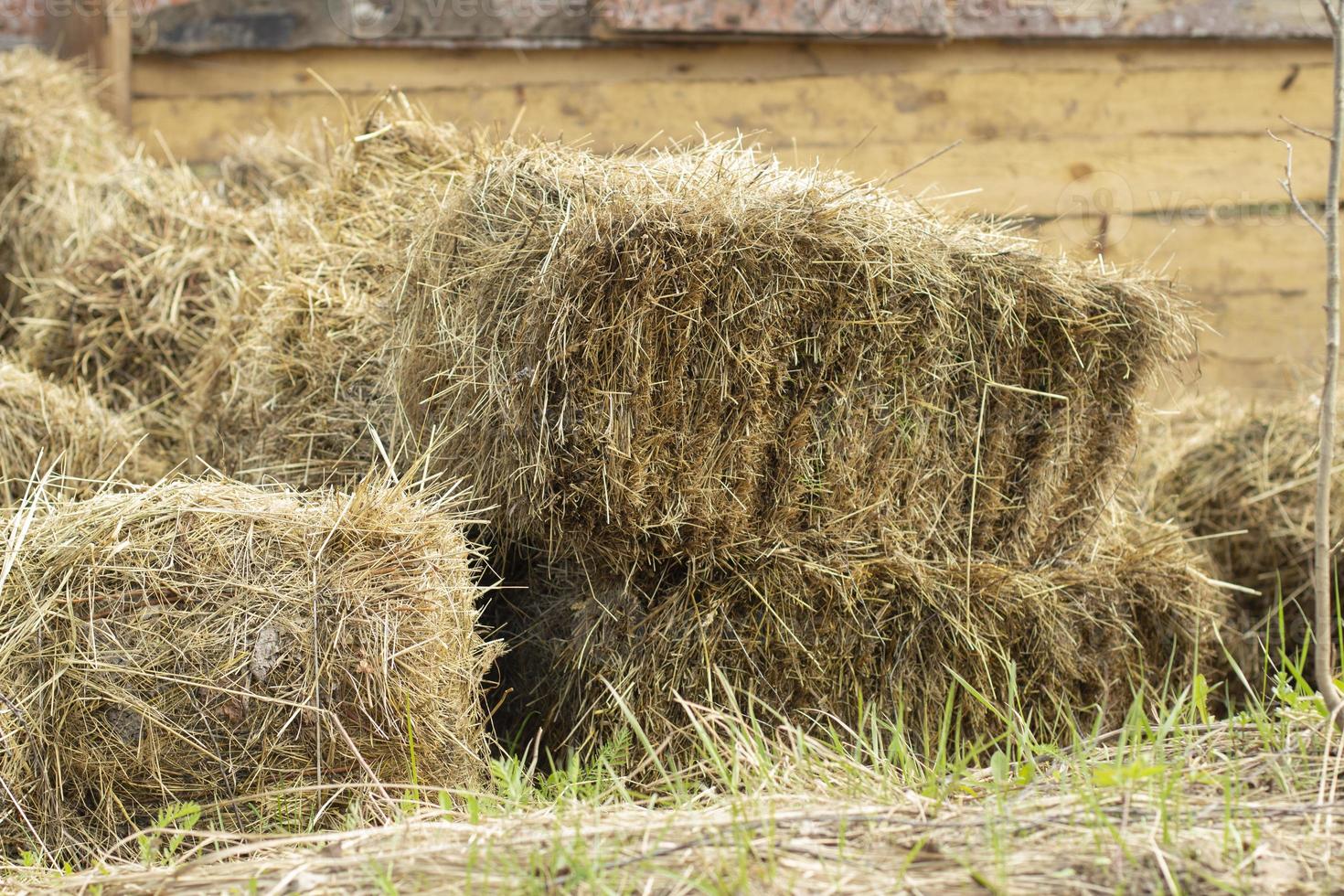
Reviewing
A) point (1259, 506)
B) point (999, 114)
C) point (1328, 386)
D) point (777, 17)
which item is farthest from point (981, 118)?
point (1328, 386)

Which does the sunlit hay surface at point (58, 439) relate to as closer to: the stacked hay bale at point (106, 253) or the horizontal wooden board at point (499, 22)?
the stacked hay bale at point (106, 253)

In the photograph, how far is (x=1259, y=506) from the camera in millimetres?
3951

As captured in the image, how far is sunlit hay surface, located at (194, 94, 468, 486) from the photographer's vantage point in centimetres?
326

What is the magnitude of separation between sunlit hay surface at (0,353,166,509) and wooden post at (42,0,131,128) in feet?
6.27

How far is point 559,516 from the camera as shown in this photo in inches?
103

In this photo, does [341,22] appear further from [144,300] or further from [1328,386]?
[1328,386]

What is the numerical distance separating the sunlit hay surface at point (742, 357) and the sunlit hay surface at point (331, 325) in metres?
0.30

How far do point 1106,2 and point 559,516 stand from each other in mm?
3740

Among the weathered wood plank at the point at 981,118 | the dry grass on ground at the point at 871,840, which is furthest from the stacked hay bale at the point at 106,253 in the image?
the dry grass on ground at the point at 871,840

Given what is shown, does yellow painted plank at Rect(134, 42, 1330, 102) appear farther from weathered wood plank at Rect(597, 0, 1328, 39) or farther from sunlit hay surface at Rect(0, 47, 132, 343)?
sunlit hay surface at Rect(0, 47, 132, 343)

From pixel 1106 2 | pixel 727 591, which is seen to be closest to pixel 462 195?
pixel 727 591

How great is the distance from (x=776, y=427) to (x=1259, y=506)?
A: 1951 millimetres

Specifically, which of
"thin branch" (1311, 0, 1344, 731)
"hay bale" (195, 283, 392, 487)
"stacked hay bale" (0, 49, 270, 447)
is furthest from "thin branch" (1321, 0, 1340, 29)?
"stacked hay bale" (0, 49, 270, 447)

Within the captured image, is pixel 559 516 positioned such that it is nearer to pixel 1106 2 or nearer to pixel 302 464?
pixel 302 464
